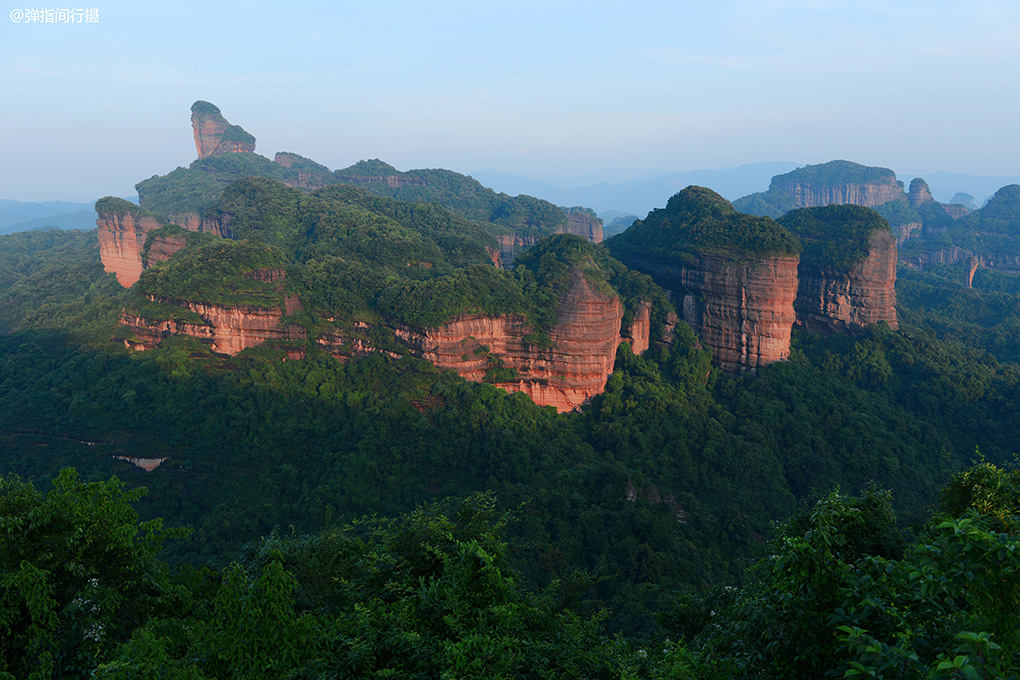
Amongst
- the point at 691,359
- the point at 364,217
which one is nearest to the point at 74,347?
the point at 364,217

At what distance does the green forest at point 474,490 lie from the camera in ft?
24.9

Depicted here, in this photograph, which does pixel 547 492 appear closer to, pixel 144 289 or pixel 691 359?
pixel 691 359

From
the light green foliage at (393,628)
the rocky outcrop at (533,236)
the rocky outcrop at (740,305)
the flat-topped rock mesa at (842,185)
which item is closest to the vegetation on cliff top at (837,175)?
the flat-topped rock mesa at (842,185)

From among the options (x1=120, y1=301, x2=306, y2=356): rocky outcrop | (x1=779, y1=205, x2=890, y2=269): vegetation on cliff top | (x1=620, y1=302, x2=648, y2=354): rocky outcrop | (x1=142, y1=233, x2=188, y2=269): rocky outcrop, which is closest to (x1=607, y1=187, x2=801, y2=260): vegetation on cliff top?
(x1=779, y1=205, x2=890, y2=269): vegetation on cliff top

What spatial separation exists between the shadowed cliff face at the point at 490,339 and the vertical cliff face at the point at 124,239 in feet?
93.3

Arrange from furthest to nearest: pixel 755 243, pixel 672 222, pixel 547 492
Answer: pixel 672 222
pixel 755 243
pixel 547 492

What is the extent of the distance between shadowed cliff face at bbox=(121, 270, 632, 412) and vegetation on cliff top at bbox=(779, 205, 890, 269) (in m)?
24.1

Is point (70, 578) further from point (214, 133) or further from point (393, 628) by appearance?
point (214, 133)

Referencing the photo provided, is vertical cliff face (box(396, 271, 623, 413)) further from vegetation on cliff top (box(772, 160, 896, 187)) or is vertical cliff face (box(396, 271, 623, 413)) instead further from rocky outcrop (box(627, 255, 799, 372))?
vegetation on cliff top (box(772, 160, 896, 187))

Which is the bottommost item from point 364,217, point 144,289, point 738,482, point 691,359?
point 738,482

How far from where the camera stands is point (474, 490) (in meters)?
37.7

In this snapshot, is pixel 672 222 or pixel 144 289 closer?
pixel 144 289

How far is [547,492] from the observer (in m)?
35.8

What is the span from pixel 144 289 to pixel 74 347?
6914 mm
